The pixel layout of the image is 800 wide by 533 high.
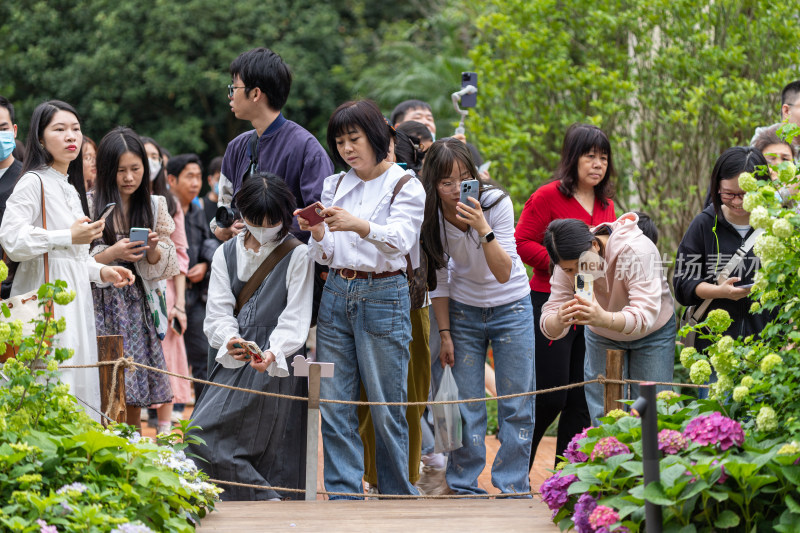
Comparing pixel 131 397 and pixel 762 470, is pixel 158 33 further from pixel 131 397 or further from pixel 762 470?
pixel 762 470

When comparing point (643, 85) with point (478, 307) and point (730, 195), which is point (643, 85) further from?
point (478, 307)

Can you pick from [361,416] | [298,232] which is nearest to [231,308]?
[298,232]

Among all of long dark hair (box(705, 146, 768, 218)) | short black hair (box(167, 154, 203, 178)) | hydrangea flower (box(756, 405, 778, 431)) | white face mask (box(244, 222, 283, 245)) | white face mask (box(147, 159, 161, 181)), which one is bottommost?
hydrangea flower (box(756, 405, 778, 431))

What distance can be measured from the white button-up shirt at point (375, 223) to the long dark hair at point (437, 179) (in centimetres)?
28

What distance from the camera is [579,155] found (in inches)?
228

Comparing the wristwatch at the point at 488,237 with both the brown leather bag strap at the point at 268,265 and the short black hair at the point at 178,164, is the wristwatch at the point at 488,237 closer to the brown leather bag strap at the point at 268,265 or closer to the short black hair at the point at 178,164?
the brown leather bag strap at the point at 268,265

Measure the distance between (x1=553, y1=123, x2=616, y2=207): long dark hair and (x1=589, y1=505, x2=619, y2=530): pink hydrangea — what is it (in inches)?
94.9

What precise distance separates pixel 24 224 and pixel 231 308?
109 centimetres

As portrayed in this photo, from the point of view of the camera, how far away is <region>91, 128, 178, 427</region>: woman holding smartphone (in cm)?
572

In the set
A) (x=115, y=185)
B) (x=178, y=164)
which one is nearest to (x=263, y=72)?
(x=115, y=185)

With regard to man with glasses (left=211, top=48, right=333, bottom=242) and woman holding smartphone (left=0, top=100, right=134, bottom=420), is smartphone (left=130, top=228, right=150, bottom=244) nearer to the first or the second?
woman holding smartphone (left=0, top=100, right=134, bottom=420)

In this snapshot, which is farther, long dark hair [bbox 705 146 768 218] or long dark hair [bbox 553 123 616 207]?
long dark hair [bbox 553 123 616 207]

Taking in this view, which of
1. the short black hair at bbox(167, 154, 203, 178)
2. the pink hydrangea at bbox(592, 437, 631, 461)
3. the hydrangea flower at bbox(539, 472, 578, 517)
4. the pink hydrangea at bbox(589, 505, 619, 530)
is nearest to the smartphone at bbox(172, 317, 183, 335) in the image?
the short black hair at bbox(167, 154, 203, 178)

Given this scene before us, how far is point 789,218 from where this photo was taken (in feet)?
12.6
